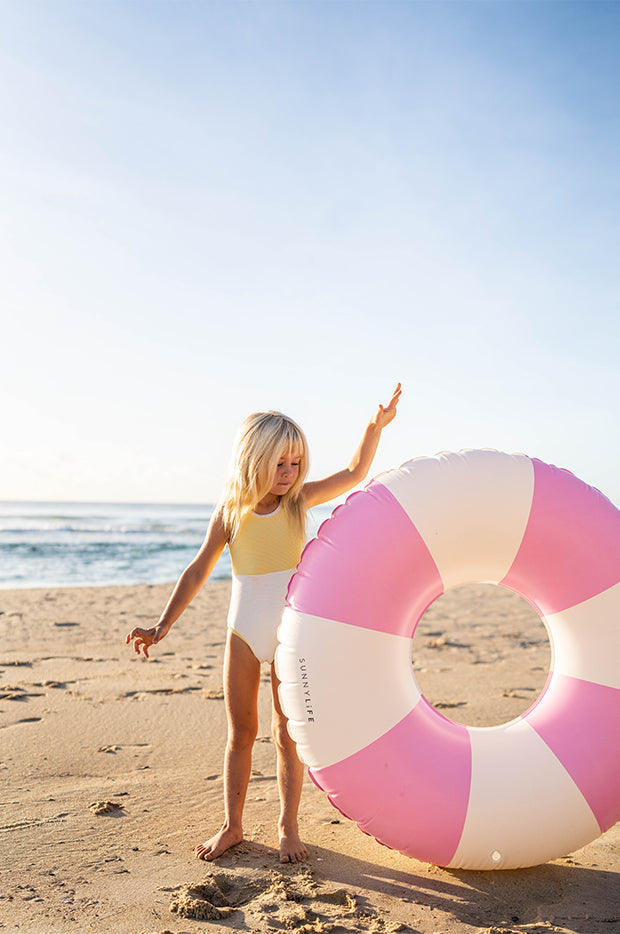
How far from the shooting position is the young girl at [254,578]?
281 centimetres

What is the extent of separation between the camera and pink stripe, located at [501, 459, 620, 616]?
2518 mm

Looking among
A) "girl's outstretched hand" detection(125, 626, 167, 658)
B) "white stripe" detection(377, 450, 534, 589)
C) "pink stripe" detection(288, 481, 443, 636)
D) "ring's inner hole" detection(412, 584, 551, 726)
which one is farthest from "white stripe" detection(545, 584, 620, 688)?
"ring's inner hole" detection(412, 584, 551, 726)

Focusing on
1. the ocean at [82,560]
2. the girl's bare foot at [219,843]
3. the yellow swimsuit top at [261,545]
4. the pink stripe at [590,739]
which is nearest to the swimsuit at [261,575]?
the yellow swimsuit top at [261,545]

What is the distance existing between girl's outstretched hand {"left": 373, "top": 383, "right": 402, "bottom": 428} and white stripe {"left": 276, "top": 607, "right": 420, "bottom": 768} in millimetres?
1026

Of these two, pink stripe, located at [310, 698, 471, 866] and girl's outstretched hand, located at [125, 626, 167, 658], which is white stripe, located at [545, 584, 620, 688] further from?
girl's outstretched hand, located at [125, 626, 167, 658]

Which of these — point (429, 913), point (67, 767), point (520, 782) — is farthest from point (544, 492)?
point (67, 767)

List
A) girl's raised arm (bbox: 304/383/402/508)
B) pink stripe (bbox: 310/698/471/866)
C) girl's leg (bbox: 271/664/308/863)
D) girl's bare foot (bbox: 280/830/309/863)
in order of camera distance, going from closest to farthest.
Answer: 1. pink stripe (bbox: 310/698/471/866)
2. girl's bare foot (bbox: 280/830/309/863)
3. girl's leg (bbox: 271/664/308/863)
4. girl's raised arm (bbox: 304/383/402/508)

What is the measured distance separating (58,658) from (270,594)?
12.3 feet

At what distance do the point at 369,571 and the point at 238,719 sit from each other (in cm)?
91

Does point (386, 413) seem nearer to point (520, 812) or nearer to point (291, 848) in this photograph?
point (520, 812)

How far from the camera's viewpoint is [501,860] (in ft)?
7.96

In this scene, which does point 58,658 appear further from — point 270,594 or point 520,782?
point 520,782

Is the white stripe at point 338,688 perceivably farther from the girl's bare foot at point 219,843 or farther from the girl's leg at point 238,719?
the girl's bare foot at point 219,843

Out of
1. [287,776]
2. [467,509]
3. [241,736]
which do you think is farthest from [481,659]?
[467,509]
